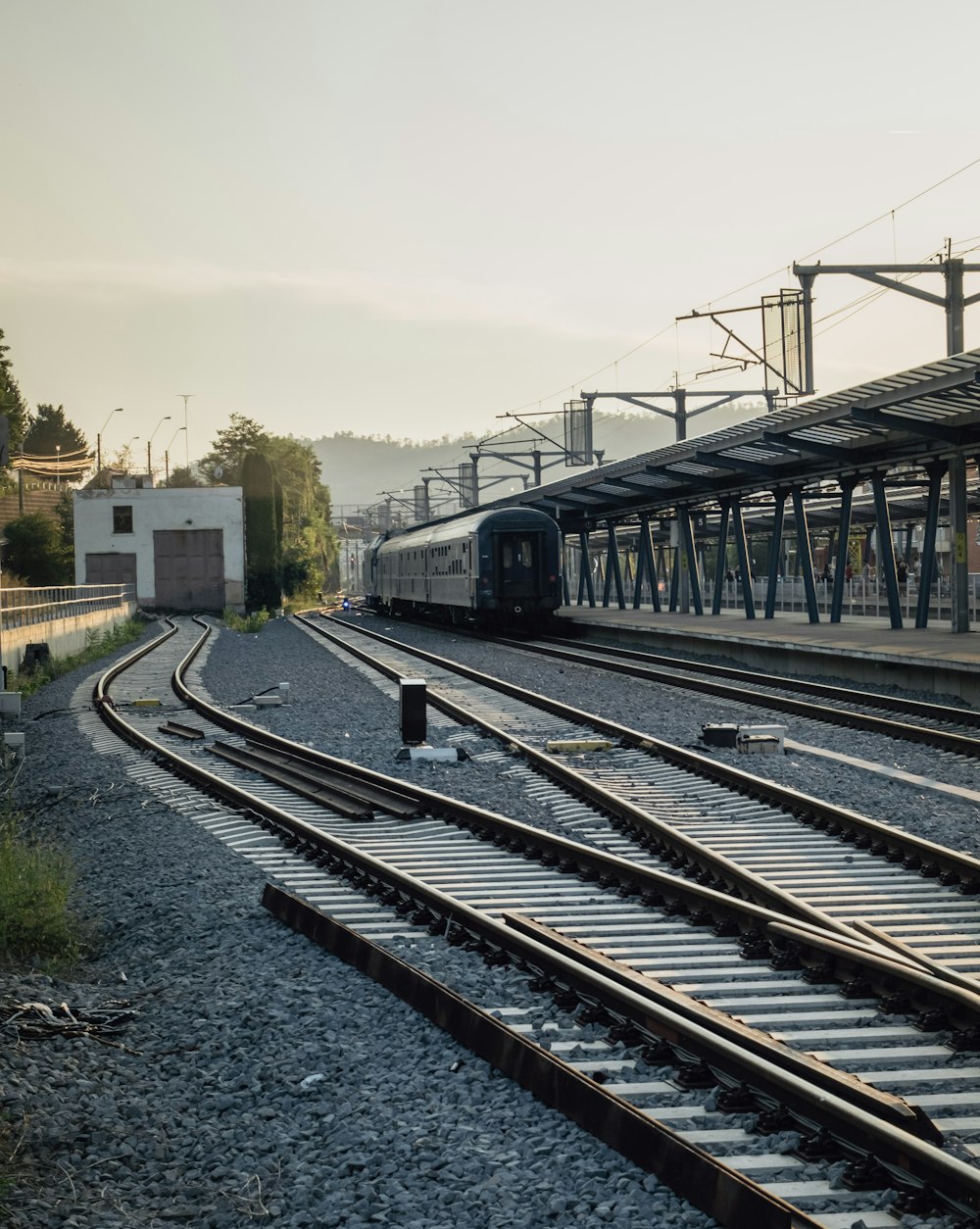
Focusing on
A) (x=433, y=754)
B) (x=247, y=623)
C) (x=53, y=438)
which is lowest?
(x=433, y=754)

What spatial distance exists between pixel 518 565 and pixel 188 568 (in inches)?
1447

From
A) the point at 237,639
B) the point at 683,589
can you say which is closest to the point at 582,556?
the point at 683,589

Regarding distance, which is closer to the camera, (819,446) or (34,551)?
(819,446)

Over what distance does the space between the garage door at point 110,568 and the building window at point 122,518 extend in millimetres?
1220

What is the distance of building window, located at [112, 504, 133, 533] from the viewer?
66750 mm

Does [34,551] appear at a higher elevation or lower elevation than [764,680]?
higher

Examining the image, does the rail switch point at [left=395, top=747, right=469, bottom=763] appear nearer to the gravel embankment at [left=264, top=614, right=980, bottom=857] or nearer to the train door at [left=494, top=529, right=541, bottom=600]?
the gravel embankment at [left=264, top=614, right=980, bottom=857]

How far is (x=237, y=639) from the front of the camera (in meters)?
39.8

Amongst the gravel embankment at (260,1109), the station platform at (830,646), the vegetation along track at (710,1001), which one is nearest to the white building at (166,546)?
the station platform at (830,646)

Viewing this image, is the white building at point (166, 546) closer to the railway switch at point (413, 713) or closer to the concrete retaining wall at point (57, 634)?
the concrete retaining wall at point (57, 634)

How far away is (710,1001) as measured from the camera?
18.7 feet

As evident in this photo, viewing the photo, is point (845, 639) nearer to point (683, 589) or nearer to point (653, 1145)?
point (683, 589)

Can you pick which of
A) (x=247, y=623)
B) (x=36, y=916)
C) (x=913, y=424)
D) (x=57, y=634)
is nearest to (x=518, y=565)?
(x=57, y=634)

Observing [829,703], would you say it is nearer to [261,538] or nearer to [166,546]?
[166,546]
